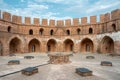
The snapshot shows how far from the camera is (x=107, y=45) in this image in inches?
892

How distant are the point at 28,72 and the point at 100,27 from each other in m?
19.7

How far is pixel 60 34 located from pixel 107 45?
408 inches

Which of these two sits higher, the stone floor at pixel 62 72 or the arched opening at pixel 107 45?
the arched opening at pixel 107 45

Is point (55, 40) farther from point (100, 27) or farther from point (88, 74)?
point (88, 74)

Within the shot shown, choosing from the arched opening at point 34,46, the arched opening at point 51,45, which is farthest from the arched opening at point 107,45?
the arched opening at point 34,46

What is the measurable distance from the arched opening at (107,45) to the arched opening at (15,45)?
53.4ft

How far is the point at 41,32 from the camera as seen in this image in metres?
28.2

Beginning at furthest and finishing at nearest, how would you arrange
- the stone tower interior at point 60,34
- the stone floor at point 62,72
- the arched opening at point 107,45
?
the arched opening at point 107,45
the stone tower interior at point 60,34
the stone floor at point 62,72

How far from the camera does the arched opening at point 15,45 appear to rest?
23.3 metres

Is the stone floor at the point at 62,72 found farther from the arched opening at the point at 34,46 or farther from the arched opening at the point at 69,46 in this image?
the arched opening at the point at 69,46

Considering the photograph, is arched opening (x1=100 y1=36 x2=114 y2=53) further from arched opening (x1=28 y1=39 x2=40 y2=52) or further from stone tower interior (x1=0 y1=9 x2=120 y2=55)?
arched opening (x1=28 y1=39 x2=40 y2=52)

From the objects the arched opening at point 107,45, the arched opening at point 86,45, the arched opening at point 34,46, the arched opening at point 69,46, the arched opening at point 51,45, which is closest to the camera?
the arched opening at point 107,45

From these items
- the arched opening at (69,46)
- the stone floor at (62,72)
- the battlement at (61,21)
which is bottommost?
the stone floor at (62,72)

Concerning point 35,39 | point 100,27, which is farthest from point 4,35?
point 100,27
